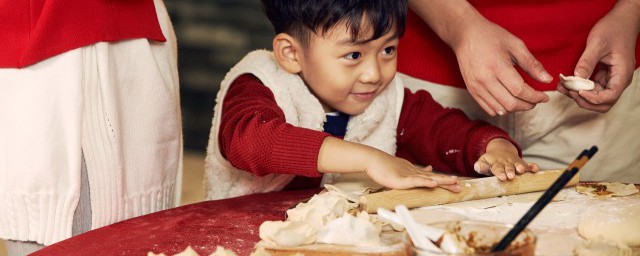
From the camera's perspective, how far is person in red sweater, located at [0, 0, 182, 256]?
153cm

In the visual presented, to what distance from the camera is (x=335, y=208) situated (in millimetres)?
1273

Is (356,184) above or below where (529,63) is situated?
below

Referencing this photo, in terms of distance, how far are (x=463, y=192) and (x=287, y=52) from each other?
0.61 meters

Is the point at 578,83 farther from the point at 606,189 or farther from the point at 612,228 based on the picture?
the point at 612,228

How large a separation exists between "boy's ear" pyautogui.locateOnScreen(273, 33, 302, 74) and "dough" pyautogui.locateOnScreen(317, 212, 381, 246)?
29.6 inches

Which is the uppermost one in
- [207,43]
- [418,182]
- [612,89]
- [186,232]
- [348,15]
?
[207,43]

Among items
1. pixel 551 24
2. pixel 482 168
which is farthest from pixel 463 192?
pixel 551 24

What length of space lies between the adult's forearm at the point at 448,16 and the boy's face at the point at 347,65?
13 centimetres

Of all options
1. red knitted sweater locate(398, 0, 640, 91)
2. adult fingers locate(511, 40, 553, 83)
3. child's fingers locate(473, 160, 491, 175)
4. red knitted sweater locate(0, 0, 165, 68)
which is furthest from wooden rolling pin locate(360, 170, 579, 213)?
red knitted sweater locate(0, 0, 165, 68)

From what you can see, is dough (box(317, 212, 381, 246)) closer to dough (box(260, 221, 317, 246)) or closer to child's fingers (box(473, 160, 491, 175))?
dough (box(260, 221, 317, 246))

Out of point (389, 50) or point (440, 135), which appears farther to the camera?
point (440, 135)

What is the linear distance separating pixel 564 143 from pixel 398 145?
1.33 ft

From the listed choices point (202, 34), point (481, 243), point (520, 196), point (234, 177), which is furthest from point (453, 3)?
point (202, 34)

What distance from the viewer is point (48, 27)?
1509mm
